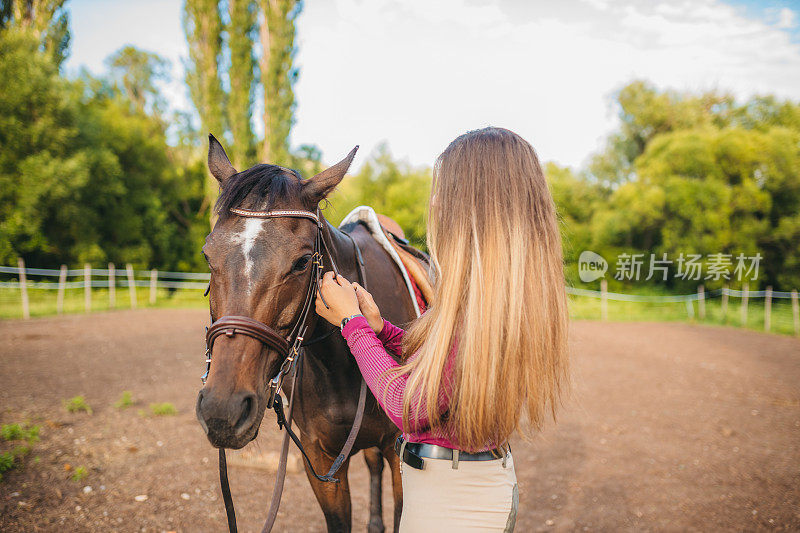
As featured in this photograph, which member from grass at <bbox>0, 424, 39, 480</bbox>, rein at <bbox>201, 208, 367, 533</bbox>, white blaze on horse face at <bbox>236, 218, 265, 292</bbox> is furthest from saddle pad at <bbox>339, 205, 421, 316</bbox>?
grass at <bbox>0, 424, 39, 480</bbox>

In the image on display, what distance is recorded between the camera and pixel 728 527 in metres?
3.39

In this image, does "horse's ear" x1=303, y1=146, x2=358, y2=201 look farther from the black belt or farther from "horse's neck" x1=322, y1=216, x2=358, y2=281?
the black belt

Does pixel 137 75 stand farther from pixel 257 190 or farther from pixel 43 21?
pixel 257 190

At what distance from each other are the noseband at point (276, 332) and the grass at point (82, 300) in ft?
44.3

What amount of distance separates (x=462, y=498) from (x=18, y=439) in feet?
16.4

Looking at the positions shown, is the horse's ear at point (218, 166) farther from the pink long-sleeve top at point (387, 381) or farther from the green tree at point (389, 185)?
the green tree at point (389, 185)

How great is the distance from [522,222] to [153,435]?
203 inches

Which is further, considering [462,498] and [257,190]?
[257,190]

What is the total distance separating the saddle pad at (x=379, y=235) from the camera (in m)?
2.56

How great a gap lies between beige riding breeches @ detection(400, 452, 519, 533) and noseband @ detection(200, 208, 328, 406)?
21.1 inches

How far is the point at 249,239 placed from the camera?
4.54 feet

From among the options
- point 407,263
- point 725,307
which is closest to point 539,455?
point 407,263

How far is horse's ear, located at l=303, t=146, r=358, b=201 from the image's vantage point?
5.24 ft

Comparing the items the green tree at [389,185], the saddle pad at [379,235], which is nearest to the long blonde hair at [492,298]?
the saddle pad at [379,235]
